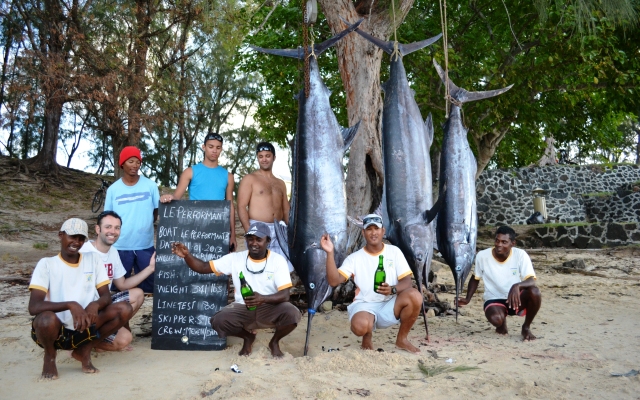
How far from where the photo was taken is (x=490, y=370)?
3.30 metres

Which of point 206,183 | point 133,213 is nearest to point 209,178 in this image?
point 206,183

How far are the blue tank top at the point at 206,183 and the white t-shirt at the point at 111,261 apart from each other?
78 centimetres

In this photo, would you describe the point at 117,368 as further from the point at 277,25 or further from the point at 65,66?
the point at 65,66

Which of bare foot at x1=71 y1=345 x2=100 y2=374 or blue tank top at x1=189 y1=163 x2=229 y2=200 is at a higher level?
blue tank top at x1=189 y1=163 x2=229 y2=200

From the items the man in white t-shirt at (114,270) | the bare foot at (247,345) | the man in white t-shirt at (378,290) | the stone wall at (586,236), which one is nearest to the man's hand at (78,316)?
the man in white t-shirt at (114,270)

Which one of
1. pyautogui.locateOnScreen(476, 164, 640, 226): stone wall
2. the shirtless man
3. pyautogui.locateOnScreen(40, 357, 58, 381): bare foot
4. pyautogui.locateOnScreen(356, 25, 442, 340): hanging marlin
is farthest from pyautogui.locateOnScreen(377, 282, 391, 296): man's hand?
pyautogui.locateOnScreen(476, 164, 640, 226): stone wall

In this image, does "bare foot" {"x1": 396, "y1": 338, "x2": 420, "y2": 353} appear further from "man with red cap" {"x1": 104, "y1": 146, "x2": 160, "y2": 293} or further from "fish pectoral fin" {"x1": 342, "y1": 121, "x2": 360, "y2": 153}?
"man with red cap" {"x1": 104, "y1": 146, "x2": 160, "y2": 293}

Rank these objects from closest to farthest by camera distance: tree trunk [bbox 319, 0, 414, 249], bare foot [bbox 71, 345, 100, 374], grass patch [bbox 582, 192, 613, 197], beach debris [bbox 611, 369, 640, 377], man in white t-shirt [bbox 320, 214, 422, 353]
Answer: beach debris [bbox 611, 369, 640, 377]
bare foot [bbox 71, 345, 100, 374]
man in white t-shirt [bbox 320, 214, 422, 353]
tree trunk [bbox 319, 0, 414, 249]
grass patch [bbox 582, 192, 613, 197]

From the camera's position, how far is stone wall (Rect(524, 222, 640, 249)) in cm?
1095

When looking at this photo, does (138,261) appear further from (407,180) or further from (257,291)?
(407,180)

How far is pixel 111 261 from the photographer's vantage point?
3807 mm

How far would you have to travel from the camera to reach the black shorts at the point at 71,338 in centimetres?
331

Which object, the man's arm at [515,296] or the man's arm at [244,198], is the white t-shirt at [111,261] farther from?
the man's arm at [515,296]

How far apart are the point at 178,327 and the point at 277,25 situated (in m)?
6.85
